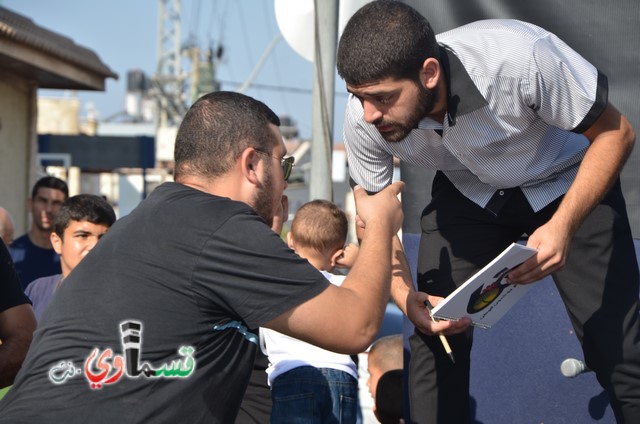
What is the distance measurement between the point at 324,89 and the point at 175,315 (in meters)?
2.30

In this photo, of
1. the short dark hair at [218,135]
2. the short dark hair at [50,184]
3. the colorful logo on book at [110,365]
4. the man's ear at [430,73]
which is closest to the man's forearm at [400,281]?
the man's ear at [430,73]

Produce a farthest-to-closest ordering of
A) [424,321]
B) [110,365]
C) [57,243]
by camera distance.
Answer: [57,243], [424,321], [110,365]

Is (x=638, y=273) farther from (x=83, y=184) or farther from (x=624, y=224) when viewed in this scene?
(x=83, y=184)

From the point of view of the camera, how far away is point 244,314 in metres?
2.15

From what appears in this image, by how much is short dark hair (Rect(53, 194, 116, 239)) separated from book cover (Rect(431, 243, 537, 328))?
7.85ft

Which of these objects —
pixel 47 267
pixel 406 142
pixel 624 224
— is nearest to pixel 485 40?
pixel 406 142

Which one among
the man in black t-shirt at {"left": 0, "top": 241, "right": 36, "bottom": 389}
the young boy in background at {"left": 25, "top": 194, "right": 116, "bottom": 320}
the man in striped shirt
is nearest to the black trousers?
the man in striped shirt

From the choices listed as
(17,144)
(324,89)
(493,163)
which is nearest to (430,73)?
(493,163)

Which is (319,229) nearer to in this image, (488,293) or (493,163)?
(493,163)

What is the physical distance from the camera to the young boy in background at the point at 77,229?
4.61 meters

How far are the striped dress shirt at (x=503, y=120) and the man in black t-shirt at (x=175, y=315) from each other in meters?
0.84

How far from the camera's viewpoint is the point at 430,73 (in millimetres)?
2795

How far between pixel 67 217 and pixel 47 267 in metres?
1.62

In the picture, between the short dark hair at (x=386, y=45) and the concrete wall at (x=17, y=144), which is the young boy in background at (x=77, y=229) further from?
the concrete wall at (x=17, y=144)
